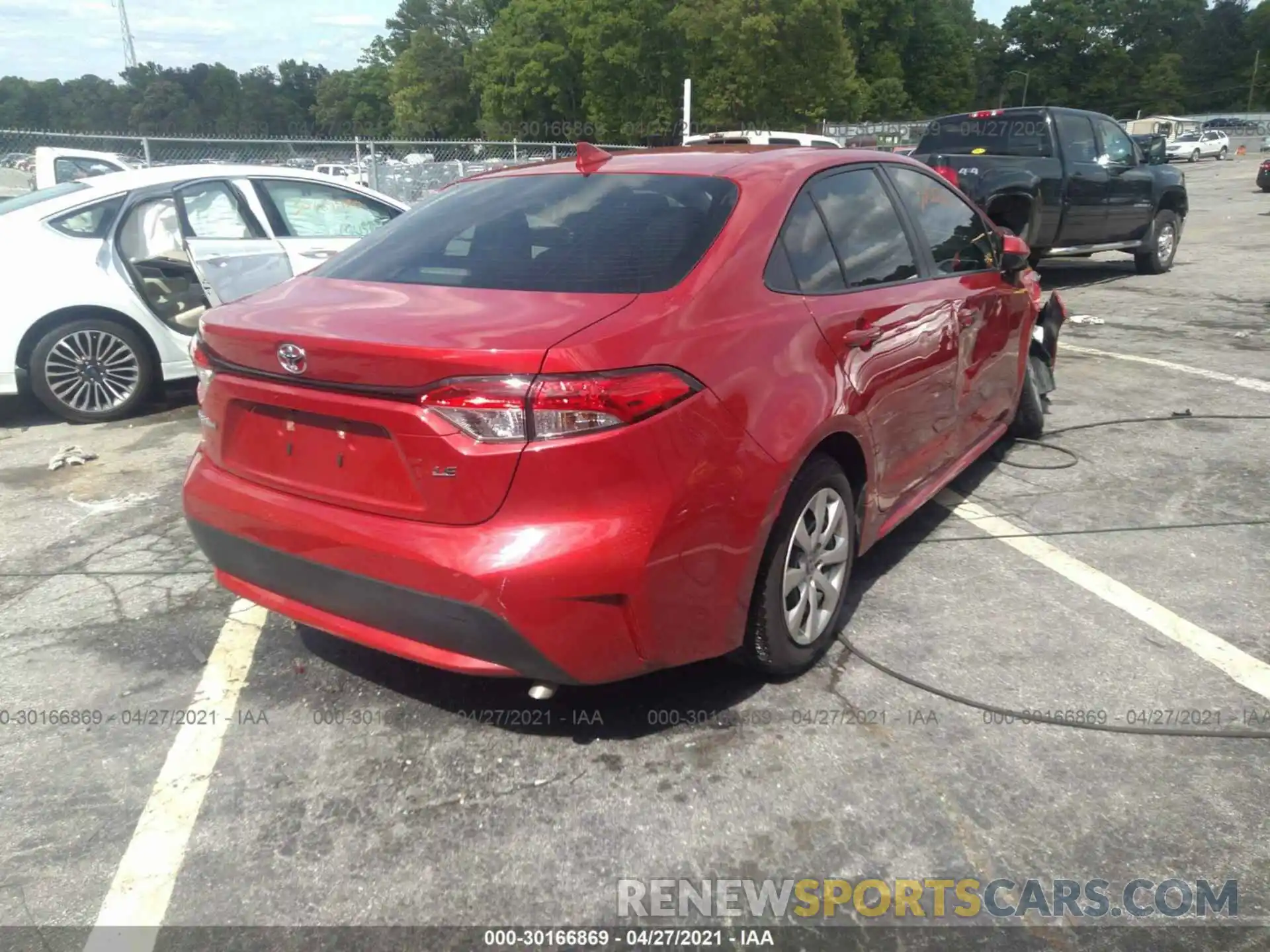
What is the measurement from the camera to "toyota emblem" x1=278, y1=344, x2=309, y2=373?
2.69m

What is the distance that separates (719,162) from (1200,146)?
56.4 m

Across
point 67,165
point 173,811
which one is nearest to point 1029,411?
point 173,811

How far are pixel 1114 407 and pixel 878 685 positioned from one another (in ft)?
13.5

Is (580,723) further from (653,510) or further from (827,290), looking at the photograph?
(827,290)

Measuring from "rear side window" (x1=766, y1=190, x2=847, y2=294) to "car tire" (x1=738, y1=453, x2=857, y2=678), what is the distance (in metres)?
0.54

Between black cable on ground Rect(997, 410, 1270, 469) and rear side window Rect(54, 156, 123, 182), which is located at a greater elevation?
rear side window Rect(54, 156, 123, 182)

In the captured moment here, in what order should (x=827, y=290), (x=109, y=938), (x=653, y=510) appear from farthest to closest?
1. (x=827, y=290)
2. (x=653, y=510)
3. (x=109, y=938)

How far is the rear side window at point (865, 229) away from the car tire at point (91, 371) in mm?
4977


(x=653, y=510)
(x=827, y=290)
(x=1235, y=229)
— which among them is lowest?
(x=1235, y=229)

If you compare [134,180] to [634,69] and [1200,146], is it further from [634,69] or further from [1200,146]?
[1200,146]

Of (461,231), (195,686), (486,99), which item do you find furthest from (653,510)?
(486,99)

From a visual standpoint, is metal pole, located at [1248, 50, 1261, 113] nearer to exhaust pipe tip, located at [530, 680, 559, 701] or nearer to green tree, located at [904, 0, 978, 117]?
green tree, located at [904, 0, 978, 117]

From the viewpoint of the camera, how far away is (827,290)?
3.29 m

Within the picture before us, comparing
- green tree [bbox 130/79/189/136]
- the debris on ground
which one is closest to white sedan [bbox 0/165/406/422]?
the debris on ground
